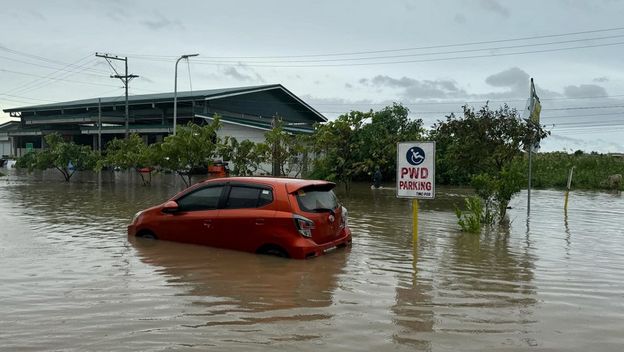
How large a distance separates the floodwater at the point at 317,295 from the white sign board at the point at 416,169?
111cm

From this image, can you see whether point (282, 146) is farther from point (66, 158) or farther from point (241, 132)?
point (241, 132)

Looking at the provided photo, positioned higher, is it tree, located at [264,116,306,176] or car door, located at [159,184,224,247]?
tree, located at [264,116,306,176]

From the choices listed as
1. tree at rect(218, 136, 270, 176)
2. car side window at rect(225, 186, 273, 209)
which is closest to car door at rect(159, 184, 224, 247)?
car side window at rect(225, 186, 273, 209)

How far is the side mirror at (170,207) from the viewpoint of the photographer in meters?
9.89

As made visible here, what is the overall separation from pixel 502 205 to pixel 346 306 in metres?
9.35

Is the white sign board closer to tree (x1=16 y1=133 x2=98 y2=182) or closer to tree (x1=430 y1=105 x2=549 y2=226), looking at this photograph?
tree (x1=430 y1=105 x2=549 y2=226)

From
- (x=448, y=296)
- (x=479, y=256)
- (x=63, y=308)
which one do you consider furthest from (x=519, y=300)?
(x=63, y=308)

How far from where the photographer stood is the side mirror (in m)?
9.89

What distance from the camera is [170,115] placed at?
5197cm

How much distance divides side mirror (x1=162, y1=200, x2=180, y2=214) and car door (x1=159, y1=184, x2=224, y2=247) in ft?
0.18

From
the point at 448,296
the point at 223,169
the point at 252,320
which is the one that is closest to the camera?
the point at 252,320

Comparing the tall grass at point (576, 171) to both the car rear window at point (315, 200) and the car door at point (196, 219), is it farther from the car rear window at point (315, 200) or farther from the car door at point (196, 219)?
the car door at point (196, 219)

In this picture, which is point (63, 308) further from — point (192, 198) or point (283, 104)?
point (283, 104)

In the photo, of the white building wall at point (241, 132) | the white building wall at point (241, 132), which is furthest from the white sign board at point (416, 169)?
the white building wall at point (241, 132)
